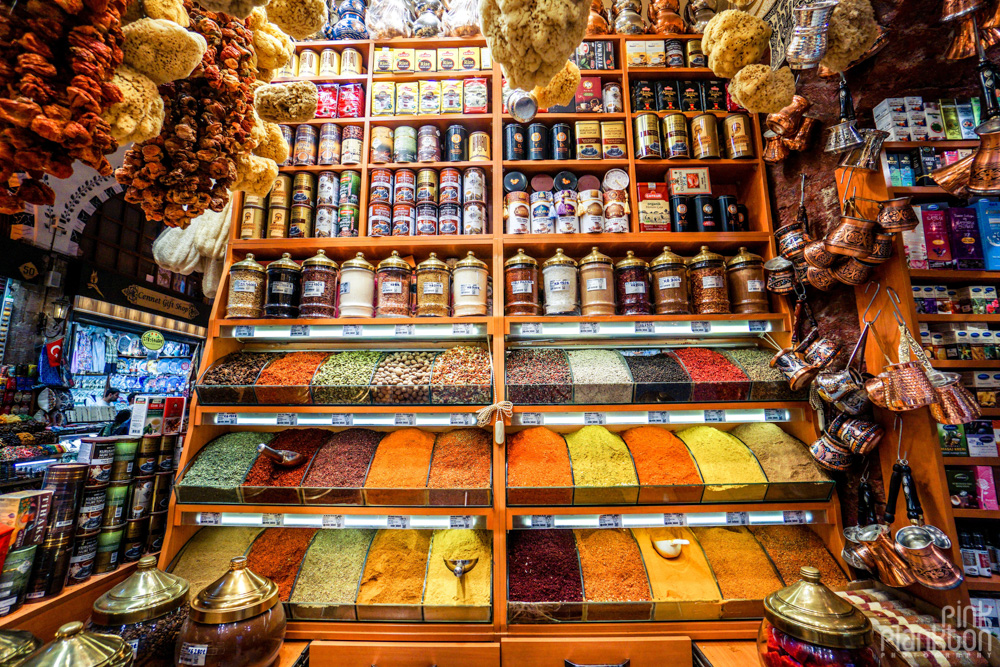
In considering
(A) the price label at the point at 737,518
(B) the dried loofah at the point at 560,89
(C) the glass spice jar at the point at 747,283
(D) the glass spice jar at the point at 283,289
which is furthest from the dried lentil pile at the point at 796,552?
(D) the glass spice jar at the point at 283,289

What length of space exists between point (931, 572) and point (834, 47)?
172cm

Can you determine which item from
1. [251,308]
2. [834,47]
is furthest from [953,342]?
[251,308]

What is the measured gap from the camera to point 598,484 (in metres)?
1.87

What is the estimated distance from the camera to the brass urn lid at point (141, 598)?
4.46 ft

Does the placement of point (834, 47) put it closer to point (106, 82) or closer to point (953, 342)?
point (106, 82)

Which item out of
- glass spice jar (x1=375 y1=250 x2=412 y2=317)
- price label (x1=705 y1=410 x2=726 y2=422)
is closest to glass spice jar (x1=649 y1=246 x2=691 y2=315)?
price label (x1=705 y1=410 x2=726 y2=422)

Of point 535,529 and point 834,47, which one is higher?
point 834,47

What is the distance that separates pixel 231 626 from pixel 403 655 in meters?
0.66

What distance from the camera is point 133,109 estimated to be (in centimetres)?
65

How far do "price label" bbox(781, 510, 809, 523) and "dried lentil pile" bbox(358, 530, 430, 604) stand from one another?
1640 millimetres

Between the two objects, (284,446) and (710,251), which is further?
(710,251)

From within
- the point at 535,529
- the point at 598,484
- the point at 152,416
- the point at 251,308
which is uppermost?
the point at 251,308

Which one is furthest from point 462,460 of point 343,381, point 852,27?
point 852,27

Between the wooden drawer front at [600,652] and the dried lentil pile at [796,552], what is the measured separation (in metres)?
0.59
